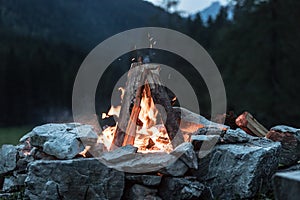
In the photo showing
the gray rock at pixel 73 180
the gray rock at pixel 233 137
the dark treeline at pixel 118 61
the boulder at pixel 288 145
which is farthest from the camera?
the dark treeline at pixel 118 61

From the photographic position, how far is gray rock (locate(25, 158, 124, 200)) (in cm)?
268

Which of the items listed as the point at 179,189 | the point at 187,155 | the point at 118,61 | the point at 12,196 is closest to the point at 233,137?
the point at 187,155

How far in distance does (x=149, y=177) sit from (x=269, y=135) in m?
1.54

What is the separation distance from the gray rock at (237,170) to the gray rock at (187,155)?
0.49 feet

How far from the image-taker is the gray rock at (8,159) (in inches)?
132

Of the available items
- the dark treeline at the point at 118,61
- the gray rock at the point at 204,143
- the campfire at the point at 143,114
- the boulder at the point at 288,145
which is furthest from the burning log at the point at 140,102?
the dark treeline at the point at 118,61

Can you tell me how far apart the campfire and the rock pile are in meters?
→ 0.29

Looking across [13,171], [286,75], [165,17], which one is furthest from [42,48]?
[13,171]

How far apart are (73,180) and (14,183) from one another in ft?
2.82

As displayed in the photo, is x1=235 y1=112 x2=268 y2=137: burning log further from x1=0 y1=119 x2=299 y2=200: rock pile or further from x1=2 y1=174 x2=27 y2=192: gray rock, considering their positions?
x1=2 y1=174 x2=27 y2=192: gray rock

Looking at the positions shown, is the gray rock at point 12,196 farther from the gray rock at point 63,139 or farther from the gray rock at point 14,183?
the gray rock at point 63,139

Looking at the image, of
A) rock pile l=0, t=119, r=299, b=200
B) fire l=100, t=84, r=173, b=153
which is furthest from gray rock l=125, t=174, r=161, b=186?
fire l=100, t=84, r=173, b=153

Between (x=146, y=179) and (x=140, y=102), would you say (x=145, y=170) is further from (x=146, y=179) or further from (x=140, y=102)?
(x=140, y=102)

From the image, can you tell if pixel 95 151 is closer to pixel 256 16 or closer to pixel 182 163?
pixel 182 163
